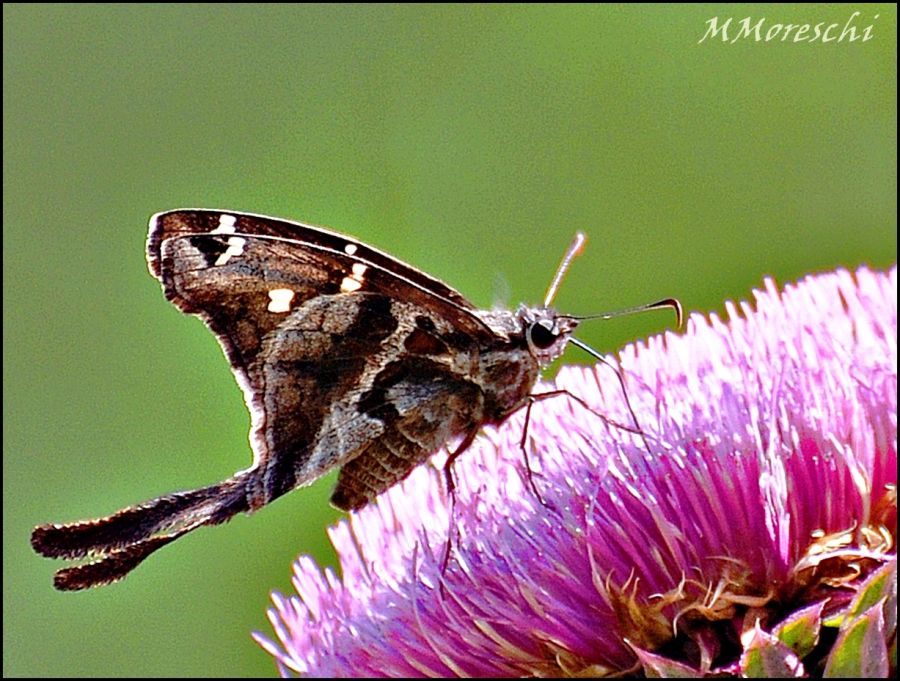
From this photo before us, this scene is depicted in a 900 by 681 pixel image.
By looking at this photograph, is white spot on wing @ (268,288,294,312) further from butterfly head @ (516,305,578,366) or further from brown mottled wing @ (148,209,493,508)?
butterfly head @ (516,305,578,366)

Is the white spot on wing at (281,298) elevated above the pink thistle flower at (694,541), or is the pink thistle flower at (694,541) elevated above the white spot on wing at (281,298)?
the white spot on wing at (281,298)

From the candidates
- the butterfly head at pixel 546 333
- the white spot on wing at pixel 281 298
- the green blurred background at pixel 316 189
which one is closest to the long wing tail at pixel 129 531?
the white spot on wing at pixel 281 298

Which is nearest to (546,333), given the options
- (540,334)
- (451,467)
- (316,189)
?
(540,334)

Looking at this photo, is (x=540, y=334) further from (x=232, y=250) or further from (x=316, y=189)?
(x=316, y=189)

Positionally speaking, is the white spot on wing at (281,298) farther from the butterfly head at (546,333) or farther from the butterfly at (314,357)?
the butterfly head at (546,333)
